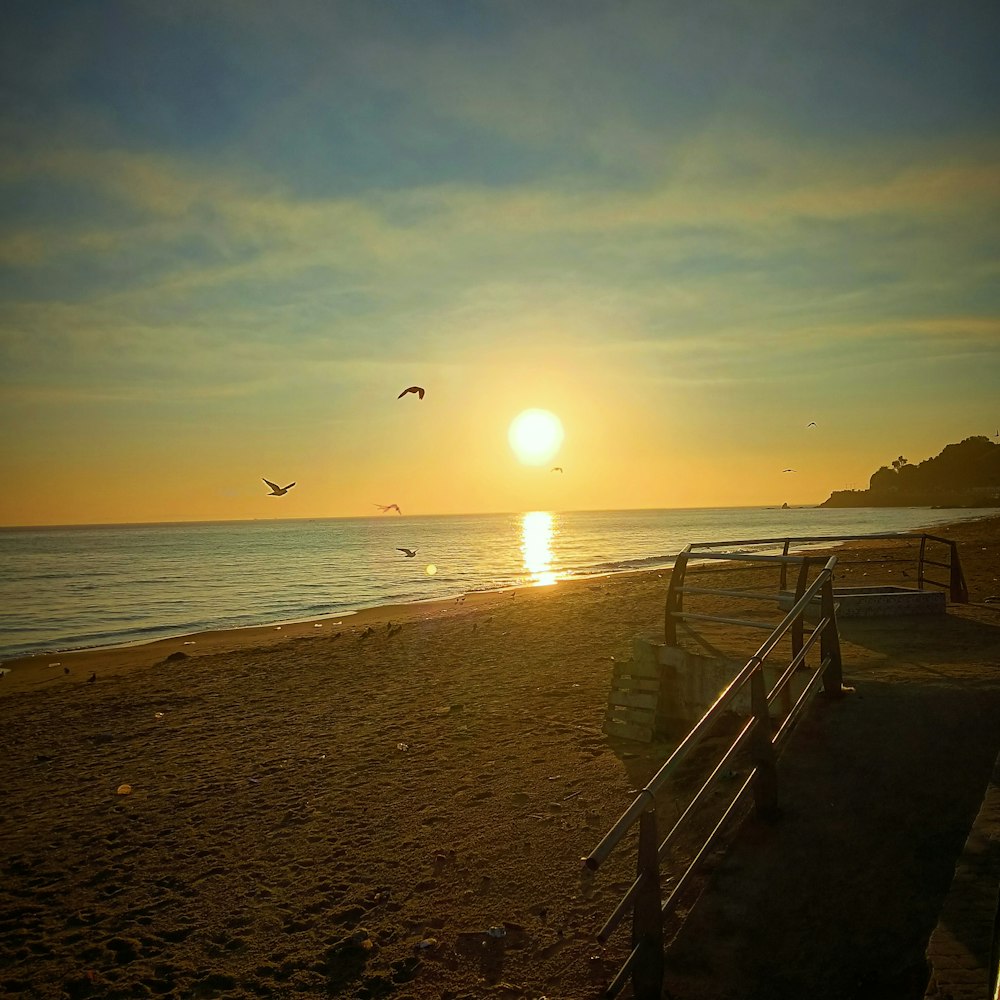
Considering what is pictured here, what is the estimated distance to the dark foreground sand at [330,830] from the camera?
498 centimetres

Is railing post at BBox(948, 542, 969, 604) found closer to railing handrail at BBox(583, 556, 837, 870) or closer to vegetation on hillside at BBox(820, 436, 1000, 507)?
railing handrail at BBox(583, 556, 837, 870)

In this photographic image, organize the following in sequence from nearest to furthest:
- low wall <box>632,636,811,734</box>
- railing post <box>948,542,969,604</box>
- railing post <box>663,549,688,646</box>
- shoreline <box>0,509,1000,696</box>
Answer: low wall <box>632,636,811,734</box>
railing post <box>663,549,688,646</box>
railing post <box>948,542,969,604</box>
shoreline <box>0,509,1000,696</box>

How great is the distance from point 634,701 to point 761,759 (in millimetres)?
3781

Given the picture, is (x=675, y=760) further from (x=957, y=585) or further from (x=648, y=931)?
(x=957, y=585)

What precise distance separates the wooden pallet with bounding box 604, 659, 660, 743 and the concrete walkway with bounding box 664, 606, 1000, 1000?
7.78 ft

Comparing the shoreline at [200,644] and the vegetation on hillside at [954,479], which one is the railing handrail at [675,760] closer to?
the shoreline at [200,644]

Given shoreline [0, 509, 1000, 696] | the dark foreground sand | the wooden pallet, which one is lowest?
shoreline [0, 509, 1000, 696]

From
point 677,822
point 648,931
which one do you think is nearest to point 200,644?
point 677,822

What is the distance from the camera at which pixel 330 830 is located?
7070 mm

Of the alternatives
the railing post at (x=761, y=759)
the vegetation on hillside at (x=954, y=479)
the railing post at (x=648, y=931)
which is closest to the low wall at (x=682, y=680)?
the railing post at (x=761, y=759)

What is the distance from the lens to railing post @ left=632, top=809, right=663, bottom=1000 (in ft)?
11.9

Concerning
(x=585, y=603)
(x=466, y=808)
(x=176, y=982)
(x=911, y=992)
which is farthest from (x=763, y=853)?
(x=585, y=603)

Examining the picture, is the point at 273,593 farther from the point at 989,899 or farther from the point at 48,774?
the point at 989,899

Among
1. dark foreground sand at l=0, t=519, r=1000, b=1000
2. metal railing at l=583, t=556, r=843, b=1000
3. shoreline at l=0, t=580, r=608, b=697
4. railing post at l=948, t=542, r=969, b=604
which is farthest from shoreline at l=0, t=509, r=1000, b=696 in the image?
metal railing at l=583, t=556, r=843, b=1000
